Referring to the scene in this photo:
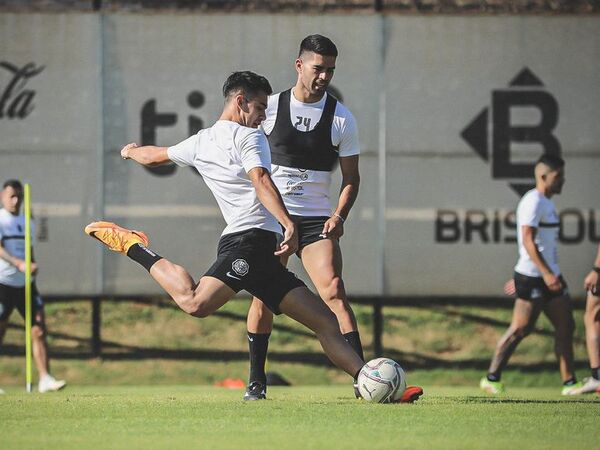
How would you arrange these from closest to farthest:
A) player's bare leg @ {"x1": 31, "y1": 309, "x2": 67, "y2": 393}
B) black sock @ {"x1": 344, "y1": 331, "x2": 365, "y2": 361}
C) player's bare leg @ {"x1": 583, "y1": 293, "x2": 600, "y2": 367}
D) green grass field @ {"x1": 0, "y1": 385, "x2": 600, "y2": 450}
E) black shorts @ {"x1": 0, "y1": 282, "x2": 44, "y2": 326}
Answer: green grass field @ {"x1": 0, "y1": 385, "x2": 600, "y2": 450} → black sock @ {"x1": 344, "y1": 331, "x2": 365, "y2": 361} → player's bare leg @ {"x1": 583, "y1": 293, "x2": 600, "y2": 367} → player's bare leg @ {"x1": 31, "y1": 309, "x2": 67, "y2": 393} → black shorts @ {"x1": 0, "y1": 282, "x2": 44, "y2": 326}

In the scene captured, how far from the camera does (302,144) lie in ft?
31.7

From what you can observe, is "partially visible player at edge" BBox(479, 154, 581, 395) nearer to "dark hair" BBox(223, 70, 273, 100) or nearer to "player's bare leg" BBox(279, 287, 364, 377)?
"player's bare leg" BBox(279, 287, 364, 377)

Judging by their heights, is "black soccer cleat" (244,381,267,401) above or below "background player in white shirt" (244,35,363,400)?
below

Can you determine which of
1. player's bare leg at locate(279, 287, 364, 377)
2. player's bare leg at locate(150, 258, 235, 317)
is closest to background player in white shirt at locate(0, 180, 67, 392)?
player's bare leg at locate(150, 258, 235, 317)

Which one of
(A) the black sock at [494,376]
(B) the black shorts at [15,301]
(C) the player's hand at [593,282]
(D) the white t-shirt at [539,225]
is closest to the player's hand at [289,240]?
(D) the white t-shirt at [539,225]

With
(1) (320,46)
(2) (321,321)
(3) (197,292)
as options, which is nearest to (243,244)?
(3) (197,292)

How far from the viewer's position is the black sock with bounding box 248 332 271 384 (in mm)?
9239

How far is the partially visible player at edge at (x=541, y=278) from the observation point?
12312mm

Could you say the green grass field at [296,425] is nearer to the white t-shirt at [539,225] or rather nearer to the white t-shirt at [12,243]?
the white t-shirt at [539,225]

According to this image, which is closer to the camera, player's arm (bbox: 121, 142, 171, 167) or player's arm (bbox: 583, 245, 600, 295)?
player's arm (bbox: 121, 142, 171, 167)

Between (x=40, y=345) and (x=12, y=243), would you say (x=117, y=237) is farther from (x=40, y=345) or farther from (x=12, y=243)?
(x=12, y=243)

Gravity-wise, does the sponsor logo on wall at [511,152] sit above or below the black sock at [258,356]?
above

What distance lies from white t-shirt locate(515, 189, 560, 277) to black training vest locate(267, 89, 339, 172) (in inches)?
127

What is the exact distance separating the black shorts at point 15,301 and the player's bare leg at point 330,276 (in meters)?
4.88
